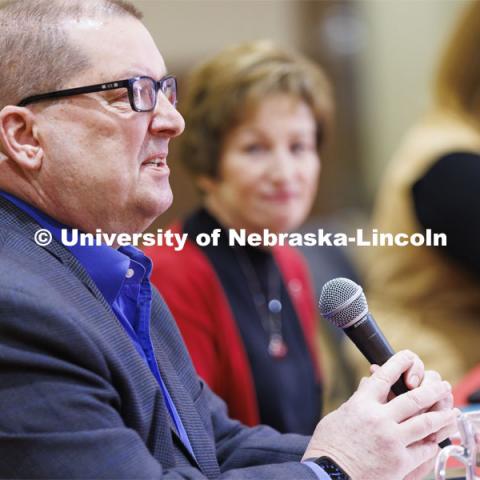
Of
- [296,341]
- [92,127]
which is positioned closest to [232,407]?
[296,341]

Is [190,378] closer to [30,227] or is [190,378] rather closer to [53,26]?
[30,227]

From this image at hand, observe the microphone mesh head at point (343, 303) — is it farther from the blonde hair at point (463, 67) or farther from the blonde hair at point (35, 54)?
the blonde hair at point (463, 67)

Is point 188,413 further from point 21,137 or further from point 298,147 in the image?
point 298,147

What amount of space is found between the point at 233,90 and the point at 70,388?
3.86 ft

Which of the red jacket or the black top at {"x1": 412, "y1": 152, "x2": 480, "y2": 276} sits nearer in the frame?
the red jacket

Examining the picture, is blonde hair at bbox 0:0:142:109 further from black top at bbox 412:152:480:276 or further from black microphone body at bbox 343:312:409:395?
black top at bbox 412:152:480:276

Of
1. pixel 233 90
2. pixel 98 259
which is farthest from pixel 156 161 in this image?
pixel 233 90

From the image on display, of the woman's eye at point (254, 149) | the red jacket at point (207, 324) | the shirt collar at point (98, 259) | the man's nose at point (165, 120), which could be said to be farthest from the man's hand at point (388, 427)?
the woman's eye at point (254, 149)

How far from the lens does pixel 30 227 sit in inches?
42.4

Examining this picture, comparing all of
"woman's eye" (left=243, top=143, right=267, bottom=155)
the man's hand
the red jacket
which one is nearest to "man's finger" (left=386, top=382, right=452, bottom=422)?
the man's hand

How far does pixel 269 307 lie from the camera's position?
6.50 feet

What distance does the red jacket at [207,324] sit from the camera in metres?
1.82

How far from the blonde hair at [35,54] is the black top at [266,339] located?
0.88 meters

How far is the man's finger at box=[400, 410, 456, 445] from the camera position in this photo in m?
1.00
